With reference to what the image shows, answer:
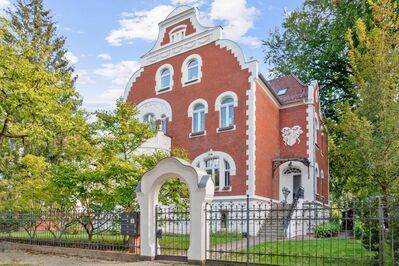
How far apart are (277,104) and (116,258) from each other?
1409 centimetres

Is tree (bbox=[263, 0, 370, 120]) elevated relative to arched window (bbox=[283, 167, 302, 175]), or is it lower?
elevated

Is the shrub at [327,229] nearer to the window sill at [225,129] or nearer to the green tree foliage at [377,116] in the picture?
the green tree foliage at [377,116]

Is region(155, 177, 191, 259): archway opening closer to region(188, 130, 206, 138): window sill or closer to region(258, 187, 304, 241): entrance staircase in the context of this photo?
region(258, 187, 304, 241): entrance staircase

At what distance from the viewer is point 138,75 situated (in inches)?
1003

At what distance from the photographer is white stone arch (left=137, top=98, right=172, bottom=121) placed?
23.6 meters

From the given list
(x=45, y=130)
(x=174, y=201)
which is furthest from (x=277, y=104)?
(x=45, y=130)

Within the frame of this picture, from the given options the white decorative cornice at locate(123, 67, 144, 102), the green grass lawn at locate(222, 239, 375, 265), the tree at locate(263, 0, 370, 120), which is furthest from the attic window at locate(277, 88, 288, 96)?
the green grass lawn at locate(222, 239, 375, 265)

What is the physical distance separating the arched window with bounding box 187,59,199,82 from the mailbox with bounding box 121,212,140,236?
11686 millimetres

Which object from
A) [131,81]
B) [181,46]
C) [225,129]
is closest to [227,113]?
[225,129]

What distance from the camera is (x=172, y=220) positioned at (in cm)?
1130

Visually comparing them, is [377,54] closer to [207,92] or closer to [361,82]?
[361,82]

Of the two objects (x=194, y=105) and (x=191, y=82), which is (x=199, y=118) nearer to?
(x=194, y=105)

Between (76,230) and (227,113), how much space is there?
10.2 m

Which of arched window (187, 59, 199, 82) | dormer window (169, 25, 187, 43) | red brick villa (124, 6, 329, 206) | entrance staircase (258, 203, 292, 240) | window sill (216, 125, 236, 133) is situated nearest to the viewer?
entrance staircase (258, 203, 292, 240)
